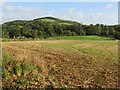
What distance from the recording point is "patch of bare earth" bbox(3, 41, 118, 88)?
48.5 ft

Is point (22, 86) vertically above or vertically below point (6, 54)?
below

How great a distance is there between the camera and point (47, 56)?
18.2m

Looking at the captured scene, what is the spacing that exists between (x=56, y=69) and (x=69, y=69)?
2.57 feet

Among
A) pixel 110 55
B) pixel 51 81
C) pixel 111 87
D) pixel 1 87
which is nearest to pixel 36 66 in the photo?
pixel 51 81

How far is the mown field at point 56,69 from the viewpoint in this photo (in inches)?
568

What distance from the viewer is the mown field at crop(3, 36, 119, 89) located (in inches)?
568

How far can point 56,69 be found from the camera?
1619cm

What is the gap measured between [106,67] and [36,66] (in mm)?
4186

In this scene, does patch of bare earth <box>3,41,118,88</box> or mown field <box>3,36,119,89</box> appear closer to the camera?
mown field <box>3,36,119,89</box>

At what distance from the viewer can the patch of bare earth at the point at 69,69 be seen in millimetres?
14773

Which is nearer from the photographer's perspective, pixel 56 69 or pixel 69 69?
→ pixel 56 69

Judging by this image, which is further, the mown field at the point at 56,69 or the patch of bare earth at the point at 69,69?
the patch of bare earth at the point at 69,69

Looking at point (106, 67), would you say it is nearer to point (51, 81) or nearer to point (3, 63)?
point (51, 81)

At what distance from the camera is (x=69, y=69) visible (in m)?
16.5
